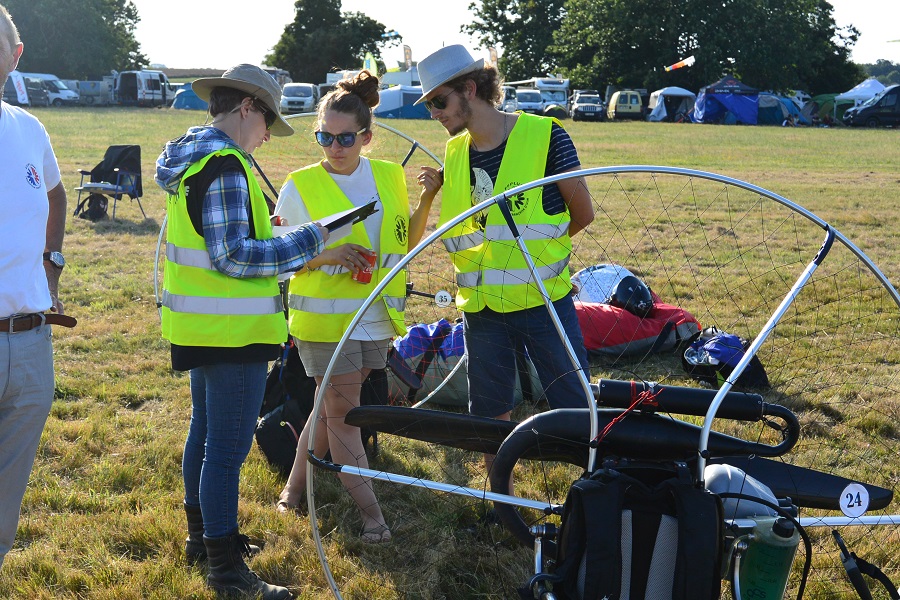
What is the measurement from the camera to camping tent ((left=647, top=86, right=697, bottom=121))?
39.0m

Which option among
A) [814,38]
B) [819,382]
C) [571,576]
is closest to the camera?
[571,576]

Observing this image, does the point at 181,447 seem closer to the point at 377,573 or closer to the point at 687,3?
the point at 377,573

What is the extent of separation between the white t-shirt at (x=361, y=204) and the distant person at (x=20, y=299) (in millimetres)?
864

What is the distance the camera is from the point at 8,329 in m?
2.33

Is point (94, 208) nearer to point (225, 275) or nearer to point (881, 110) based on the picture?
point (225, 275)

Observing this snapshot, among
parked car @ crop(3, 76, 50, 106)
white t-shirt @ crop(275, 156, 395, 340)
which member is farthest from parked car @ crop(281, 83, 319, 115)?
white t-shirt @ crop(275, 156, 395, 340)

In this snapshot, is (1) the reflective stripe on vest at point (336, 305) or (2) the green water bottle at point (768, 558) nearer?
(2) the green water bottle at point (768, 558)

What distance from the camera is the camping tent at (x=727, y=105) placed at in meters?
36.2

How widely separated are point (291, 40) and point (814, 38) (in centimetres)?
3284

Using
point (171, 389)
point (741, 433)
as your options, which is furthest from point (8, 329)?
point (741, 433)

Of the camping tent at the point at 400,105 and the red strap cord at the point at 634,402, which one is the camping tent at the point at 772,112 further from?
the red strap cord at the point at 634,402

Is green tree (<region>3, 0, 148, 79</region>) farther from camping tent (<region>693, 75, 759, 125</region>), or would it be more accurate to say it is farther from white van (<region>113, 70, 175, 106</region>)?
camping tent (<region>693, 75, 759, 125</region>)

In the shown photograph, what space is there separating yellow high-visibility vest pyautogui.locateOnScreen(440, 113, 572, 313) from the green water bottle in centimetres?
105

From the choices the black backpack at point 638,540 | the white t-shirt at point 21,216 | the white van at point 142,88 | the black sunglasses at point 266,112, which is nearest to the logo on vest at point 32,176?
the white t-shirt at point 21,216
